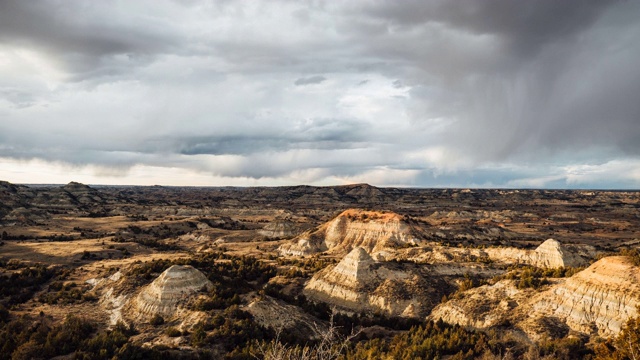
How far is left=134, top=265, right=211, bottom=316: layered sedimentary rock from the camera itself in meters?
34.7

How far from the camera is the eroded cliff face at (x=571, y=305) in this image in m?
29.1

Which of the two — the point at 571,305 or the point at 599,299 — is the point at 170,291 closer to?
the point at 571,305

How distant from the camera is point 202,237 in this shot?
358 ft

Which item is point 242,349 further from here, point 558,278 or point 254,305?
point 558,278

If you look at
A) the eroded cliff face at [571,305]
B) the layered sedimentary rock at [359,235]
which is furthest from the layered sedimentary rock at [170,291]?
the layered sedimentary rock at [359,235]

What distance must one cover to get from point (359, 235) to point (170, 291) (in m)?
61.8

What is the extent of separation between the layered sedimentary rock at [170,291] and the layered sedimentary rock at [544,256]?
165 ft

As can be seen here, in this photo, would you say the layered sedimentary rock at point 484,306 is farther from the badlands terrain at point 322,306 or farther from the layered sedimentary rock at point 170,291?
the layered sedimentary rock at point 170,291

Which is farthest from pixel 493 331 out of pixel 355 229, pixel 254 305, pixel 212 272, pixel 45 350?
pixel 355 229

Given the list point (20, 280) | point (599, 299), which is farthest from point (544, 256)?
point (20, 280)

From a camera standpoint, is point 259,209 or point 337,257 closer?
point 337,257

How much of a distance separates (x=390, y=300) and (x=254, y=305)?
19067mm

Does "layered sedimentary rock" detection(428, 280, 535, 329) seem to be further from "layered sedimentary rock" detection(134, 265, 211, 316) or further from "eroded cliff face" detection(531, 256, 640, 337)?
"layered sedimentary rock" detection(134, 265, 211, 316)

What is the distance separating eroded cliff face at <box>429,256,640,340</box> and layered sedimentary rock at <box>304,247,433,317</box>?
7226 mm
